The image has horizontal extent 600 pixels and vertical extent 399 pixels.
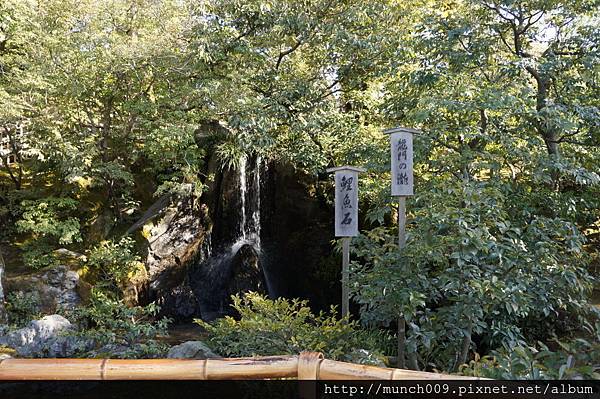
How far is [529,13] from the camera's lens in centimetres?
665

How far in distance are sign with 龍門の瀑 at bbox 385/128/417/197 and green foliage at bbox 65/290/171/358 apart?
379 cm

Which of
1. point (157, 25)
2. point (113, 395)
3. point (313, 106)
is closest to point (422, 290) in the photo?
point (113, 395)

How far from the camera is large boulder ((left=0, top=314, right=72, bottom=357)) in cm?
677

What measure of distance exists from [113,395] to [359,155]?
4.96m

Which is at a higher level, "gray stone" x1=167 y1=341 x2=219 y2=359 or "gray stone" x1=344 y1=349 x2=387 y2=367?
"gray stone" x1=344 y1=349 x2=387 y2=367

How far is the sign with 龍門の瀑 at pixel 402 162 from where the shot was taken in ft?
17.6

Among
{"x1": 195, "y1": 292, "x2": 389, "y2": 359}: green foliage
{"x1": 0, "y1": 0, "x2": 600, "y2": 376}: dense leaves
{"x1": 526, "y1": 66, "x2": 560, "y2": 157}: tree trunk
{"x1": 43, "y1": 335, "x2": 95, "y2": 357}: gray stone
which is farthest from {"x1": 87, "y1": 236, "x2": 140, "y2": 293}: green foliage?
{"x1": 526, "y1": 66, "x2": 560, "y2": 157}: tree trunk

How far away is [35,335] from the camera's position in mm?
7168

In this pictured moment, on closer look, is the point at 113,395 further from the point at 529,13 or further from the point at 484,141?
the point at 529,13

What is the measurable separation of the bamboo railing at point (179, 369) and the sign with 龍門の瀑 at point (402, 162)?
325cm

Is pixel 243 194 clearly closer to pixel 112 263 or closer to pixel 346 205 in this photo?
pixel 112 263

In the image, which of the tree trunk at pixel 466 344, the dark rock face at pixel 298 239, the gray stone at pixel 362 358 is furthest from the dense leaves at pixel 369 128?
the dark rock face at pixel 298 239

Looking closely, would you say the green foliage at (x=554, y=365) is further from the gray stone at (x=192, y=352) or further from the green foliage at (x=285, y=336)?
the gray stone at (x=192, y=352)

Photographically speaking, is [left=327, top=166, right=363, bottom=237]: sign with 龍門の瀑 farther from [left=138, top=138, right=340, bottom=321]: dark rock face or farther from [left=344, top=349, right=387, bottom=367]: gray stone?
[left=138, top=138, right=340, bottom=321]: dark rock face
